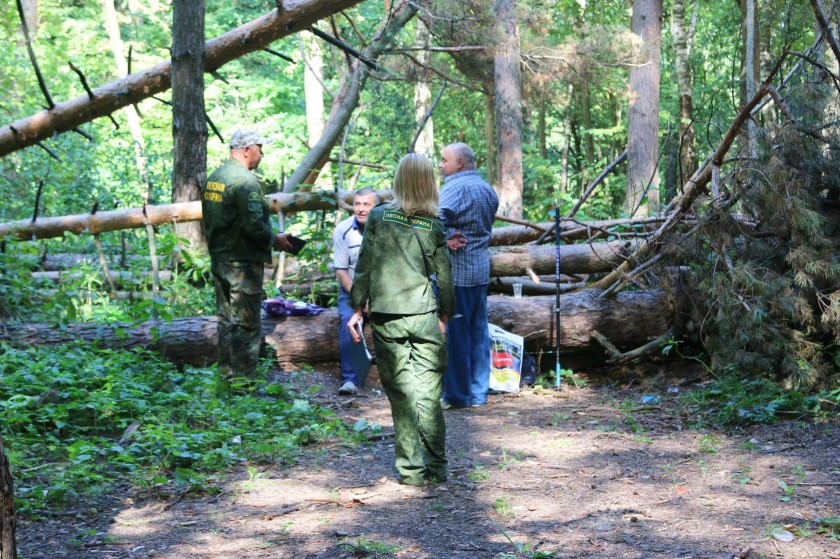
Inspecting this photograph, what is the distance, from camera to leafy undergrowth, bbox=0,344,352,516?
5.18 m

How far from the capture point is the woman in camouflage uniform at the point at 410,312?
17.1ft

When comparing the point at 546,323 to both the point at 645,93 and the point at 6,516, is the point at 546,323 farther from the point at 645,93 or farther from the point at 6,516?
the point at 645,93

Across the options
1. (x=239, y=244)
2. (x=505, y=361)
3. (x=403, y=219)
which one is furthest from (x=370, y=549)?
(x=505, y=361)

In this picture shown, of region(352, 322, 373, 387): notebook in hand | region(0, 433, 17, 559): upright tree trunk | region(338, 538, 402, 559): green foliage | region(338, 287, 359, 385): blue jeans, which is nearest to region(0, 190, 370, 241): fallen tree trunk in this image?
region(338, 287, 359, 385): blue jeans

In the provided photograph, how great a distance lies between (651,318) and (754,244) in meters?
1.77

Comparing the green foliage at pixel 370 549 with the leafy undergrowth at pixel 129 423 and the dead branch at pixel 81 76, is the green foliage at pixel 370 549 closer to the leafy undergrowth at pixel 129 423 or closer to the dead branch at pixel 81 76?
the leafy undergrowth at pixel 129 423

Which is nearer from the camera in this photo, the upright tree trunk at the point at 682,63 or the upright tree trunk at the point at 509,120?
the upright tree trunk at the point at 509,120

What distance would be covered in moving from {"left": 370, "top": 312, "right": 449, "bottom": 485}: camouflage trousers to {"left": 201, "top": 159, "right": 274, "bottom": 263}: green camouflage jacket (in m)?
2.54

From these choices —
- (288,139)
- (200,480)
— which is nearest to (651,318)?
(200,480)

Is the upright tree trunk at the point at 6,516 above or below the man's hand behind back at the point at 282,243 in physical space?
below

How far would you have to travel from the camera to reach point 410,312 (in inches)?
204

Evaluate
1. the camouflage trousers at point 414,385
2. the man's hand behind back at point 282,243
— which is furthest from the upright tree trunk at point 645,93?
the camouflage trousers at point 414,385

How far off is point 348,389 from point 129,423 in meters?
2.45

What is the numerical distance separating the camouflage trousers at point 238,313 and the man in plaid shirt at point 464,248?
178cm
